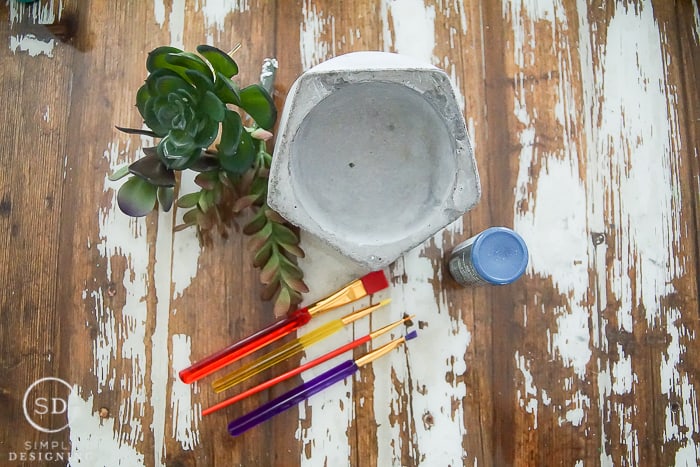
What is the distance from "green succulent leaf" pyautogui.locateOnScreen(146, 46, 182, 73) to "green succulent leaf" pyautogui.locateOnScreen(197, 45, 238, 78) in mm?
28

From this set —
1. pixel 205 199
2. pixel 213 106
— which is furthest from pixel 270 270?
pixel 213 106

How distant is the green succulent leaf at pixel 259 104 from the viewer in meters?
0.66

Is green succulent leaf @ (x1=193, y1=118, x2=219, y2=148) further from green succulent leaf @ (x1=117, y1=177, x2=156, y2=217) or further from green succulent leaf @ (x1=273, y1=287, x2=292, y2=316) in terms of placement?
green succulent leaf @ (x1=273, y1=287, x2=292, y2=316)

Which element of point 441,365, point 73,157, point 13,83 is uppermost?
point 13,83

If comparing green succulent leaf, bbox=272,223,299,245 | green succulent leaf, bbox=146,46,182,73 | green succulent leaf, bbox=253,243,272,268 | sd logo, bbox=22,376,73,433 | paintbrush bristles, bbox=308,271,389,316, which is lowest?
sd logo, bbox=22,376,73,433

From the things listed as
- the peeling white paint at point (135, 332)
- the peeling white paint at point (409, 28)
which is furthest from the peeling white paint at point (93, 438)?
the peeling white paint at point (409, 28)

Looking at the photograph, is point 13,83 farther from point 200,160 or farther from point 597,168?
point 597,168

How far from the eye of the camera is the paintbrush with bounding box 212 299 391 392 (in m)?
0.81

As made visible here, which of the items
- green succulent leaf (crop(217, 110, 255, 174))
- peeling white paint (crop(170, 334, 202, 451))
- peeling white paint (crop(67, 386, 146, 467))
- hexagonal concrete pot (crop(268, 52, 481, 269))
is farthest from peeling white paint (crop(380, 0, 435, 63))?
peeling white paint (crop(67, 386, 146, 467))

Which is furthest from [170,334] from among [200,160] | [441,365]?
[441,365]

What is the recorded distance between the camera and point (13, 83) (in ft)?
2.81

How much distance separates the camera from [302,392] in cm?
80

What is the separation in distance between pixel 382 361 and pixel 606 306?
33 cm

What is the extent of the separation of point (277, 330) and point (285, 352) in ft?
0.11
